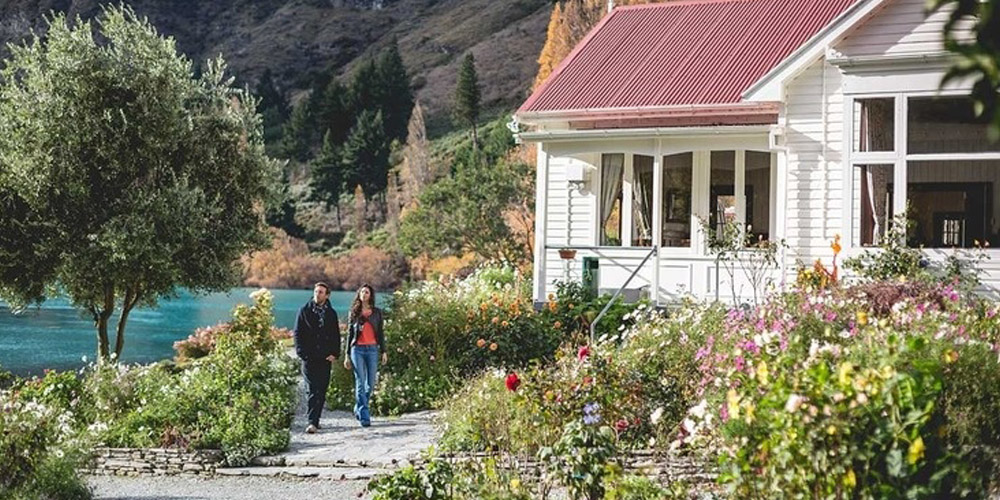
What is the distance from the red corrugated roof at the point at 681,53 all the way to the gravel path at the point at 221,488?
9965 millimetres

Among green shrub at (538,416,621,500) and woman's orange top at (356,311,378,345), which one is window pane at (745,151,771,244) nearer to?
woman's orange top at (356,311,378,345)

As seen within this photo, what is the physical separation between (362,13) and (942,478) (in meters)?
150

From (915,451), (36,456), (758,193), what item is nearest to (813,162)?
(758,193)

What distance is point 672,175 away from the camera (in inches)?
758

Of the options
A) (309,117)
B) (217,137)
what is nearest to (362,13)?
(309,117)

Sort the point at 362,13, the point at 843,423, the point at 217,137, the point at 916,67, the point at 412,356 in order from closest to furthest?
the point at 843,423, the point at 916,67, the point at 412,356, the point at 217,137, the point at 362,13

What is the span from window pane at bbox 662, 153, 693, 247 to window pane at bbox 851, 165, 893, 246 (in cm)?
418

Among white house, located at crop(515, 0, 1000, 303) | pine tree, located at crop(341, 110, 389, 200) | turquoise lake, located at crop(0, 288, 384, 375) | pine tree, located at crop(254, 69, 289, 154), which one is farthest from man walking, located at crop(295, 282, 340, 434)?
pine tree, located at crop(254, 69, 289, 154)

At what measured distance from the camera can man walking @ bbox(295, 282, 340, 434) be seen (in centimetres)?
1391

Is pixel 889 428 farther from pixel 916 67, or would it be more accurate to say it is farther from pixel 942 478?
pixel 916 67

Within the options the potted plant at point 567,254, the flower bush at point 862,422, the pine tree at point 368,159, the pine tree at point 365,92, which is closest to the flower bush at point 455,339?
the potted plant at point 567,254

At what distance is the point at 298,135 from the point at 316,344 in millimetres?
85449

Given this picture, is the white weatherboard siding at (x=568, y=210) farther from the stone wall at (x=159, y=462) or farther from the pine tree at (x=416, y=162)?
the pine tree at (x=416, y=162)

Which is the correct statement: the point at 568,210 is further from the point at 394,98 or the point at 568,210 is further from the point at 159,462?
the point at 394,98
